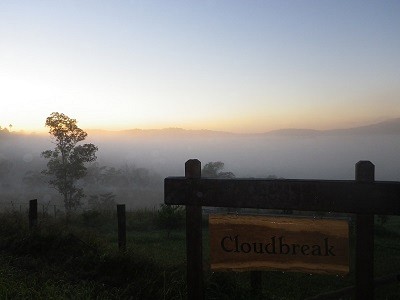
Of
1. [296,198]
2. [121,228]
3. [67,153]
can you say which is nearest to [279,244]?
[296,198]

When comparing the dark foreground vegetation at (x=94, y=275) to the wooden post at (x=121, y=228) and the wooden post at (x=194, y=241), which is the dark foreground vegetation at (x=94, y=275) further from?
the wooden post at (x=121, y=228)

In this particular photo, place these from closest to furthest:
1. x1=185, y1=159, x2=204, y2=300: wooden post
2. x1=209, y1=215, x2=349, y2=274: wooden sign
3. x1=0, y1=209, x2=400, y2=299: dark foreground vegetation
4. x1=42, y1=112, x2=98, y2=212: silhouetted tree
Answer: x1=209, y1=215, x2=349, y2=274: wooden sign
x1=185, y1=159, x2=204, y2=300: wooden post
x1=0, y1=209, x2=400, y2=299: dark foreground vegetation
x1=42, y1=112, x2=98, y2=212: silhouetted tree

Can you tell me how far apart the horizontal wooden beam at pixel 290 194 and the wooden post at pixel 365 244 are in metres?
0.08

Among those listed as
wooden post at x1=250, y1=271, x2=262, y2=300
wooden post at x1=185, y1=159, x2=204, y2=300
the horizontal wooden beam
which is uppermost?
the horizontal wooden beam

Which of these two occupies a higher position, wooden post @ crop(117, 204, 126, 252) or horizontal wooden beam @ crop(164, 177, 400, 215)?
horizontal wooden beam @ crop(164, 177, 400, 215)

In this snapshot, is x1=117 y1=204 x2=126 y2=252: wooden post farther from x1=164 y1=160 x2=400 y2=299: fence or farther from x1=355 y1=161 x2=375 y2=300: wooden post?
x1=355 y1=161 x2=375 y2=300: wooden post

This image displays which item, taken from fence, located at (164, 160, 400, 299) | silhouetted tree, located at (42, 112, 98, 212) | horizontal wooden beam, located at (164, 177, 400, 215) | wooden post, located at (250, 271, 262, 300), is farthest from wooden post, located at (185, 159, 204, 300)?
silhouetted tree, located at (42, 112, 98, 212)

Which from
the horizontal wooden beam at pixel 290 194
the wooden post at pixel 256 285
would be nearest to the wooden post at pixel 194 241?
the horizontal wooden beam at pixel 290 194

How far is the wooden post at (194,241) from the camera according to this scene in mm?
4336

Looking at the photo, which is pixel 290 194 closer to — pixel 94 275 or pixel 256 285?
pixel 256 285

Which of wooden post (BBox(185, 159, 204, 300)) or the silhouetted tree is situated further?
the silhouetted tree

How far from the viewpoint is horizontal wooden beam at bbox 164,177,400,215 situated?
381 cm

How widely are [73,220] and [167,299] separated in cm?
1628

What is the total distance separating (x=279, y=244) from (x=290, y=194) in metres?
0.64
